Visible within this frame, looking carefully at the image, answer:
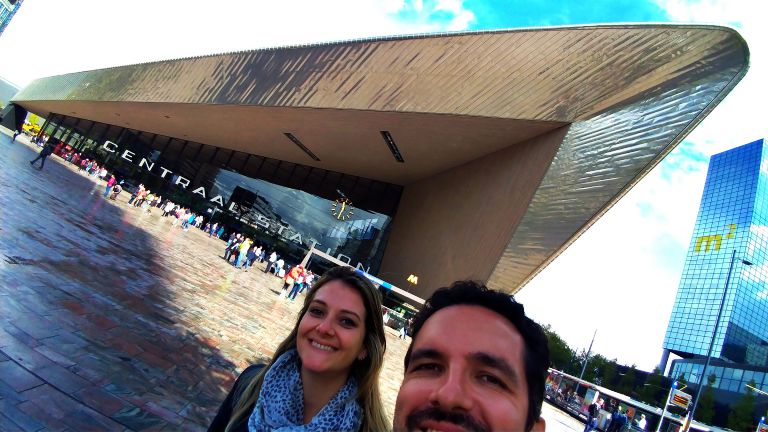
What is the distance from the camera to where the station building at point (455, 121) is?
9.37 meters

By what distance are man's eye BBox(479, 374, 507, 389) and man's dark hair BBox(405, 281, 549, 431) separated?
0.37 feet

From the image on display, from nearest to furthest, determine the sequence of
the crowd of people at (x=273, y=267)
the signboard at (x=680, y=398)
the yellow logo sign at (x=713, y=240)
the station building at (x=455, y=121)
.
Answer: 1. the station building at (x=455, y=121)
2. the signboard at (x=680, y=398)
3. the crowd of people at (x=273, y=267)
4. the yellow logo sign at (x=713, y=240)

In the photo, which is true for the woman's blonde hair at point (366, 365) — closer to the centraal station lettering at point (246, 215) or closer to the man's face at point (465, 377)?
the man's face at point (465, 377)

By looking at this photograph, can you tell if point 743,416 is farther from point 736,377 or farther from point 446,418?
point 446,418

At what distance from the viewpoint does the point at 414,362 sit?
3.82 feet

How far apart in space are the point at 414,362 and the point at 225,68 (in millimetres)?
18254

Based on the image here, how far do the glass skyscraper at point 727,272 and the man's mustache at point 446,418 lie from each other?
65.7 metres

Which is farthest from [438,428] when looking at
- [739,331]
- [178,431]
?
[739,331]

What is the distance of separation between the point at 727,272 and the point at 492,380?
234 feet

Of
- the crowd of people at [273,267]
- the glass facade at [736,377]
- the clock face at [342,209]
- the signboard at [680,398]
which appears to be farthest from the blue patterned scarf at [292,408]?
the glass facade at [736,377]

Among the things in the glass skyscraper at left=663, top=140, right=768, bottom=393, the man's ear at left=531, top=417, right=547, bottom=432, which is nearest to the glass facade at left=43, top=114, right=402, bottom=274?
the man's ear at left=531, top=417, right=547, bottom=432

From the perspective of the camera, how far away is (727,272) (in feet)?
179

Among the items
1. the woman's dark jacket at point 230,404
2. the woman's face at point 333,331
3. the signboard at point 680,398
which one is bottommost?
the woman's dark jacket at point 230,404

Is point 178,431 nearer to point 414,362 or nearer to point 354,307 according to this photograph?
point 354,307
